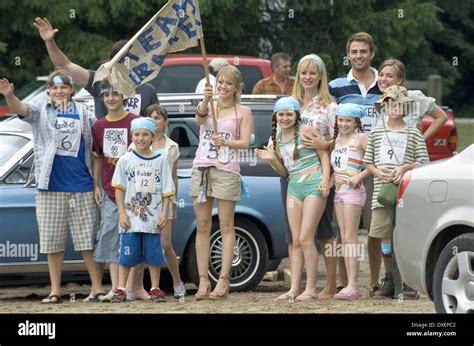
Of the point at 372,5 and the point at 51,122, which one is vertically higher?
the point at 372,5

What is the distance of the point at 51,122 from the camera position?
1266 centimetres

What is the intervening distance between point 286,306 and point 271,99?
3.25 m

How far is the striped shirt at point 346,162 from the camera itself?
12.6 metres

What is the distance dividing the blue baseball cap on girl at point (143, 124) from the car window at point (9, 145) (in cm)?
150

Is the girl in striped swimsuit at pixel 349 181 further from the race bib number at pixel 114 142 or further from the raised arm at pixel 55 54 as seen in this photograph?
the raised arm at pixel 55 54

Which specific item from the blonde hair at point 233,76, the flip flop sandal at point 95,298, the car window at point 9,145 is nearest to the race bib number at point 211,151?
the blonde hair at point 233,76

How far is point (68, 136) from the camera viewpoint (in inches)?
502

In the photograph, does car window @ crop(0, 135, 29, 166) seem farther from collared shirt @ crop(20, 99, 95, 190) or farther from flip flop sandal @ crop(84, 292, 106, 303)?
flip flop sandal @ crop(84, 292, 106, 303)

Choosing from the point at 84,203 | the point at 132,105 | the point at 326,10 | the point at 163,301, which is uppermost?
the point at 326,10

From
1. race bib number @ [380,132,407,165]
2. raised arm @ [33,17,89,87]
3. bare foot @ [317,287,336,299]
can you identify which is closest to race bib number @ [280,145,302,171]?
race bib number @ [380,132,407,165]

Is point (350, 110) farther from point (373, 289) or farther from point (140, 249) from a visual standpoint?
point (140, 249)
